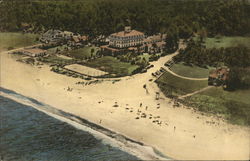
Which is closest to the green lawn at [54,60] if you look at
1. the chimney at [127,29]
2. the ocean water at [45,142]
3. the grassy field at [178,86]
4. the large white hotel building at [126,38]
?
the large white hotel building at [126,38]

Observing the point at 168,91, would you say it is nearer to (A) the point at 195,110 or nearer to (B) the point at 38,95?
(A) the point at 195,110

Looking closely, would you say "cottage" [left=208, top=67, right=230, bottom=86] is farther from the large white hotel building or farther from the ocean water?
the ocean water

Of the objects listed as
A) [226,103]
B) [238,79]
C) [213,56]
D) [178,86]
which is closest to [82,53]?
[178,86]

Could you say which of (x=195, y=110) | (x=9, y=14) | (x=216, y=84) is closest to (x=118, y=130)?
(x=195, y=110)

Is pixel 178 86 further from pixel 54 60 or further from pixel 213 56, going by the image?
pixel 54 60

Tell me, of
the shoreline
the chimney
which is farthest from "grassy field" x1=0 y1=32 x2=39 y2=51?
the shoreline

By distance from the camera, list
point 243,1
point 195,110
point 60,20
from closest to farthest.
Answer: point 195,110 < point 243,1 < point 60,20
